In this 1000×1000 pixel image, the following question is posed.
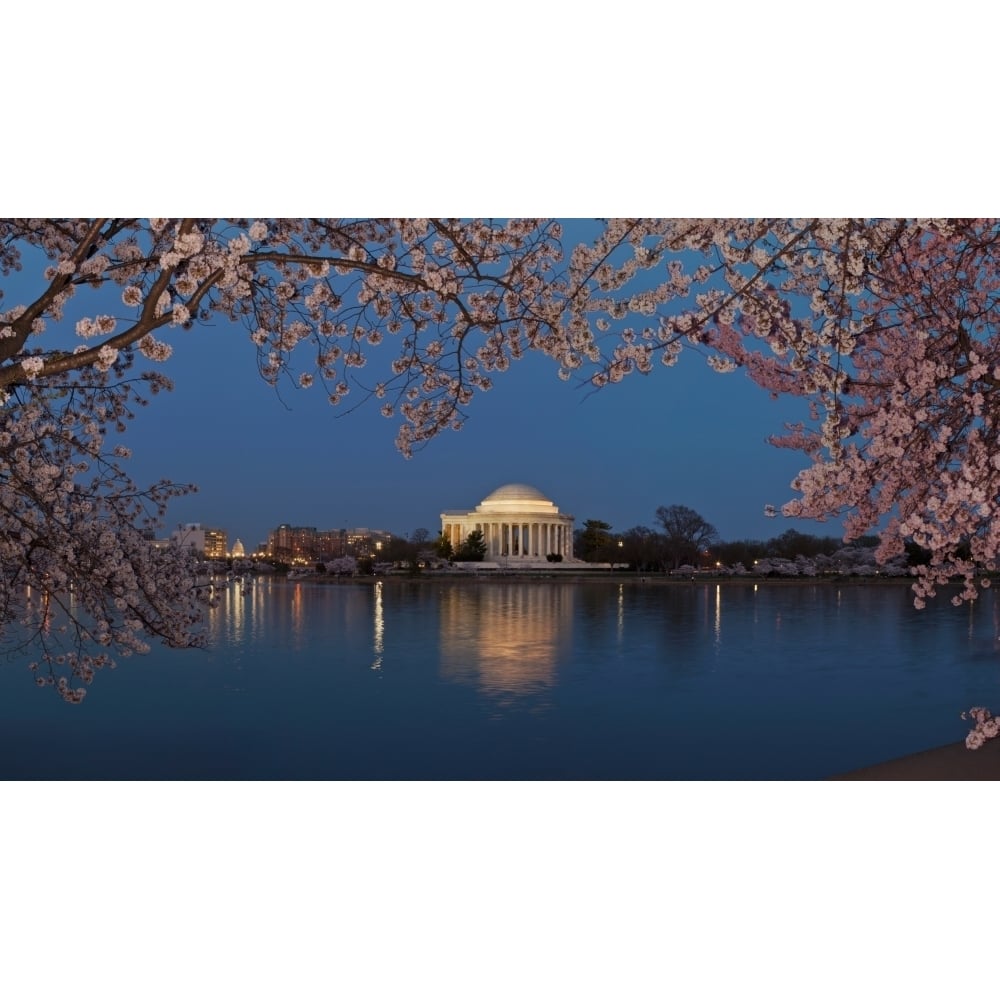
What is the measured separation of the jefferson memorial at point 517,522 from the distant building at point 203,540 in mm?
42257

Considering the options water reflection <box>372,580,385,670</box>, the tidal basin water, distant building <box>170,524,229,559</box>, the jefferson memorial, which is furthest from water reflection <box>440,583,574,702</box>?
the jefferson memorial

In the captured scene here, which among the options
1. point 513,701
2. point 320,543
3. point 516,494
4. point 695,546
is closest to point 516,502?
point 516,494

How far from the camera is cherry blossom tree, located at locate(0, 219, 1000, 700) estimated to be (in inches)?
191

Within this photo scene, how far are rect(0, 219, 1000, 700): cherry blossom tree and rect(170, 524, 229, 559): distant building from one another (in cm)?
98

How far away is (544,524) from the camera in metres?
53.8

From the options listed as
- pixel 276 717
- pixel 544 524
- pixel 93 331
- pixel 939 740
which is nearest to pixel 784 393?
pixel 93 331

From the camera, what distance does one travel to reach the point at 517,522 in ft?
176

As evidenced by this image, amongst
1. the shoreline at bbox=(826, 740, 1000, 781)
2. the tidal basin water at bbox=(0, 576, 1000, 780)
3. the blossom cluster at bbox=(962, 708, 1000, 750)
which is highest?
the blossom cluster at bbox=(962, 708, 1000, 750)

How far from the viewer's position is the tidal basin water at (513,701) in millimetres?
10109

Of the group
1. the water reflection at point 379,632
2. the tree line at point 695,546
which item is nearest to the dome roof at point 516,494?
the tree line at point 695,546

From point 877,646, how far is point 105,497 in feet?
45.1

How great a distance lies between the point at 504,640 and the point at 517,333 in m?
11.9

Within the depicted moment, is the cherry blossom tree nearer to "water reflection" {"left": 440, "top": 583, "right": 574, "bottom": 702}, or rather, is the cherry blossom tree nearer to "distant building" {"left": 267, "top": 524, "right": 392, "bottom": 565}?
"water reflection" {"left": 440, "top": 583, "right": 574, "bottom": 702}

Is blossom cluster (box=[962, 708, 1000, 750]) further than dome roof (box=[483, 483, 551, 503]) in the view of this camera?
No
